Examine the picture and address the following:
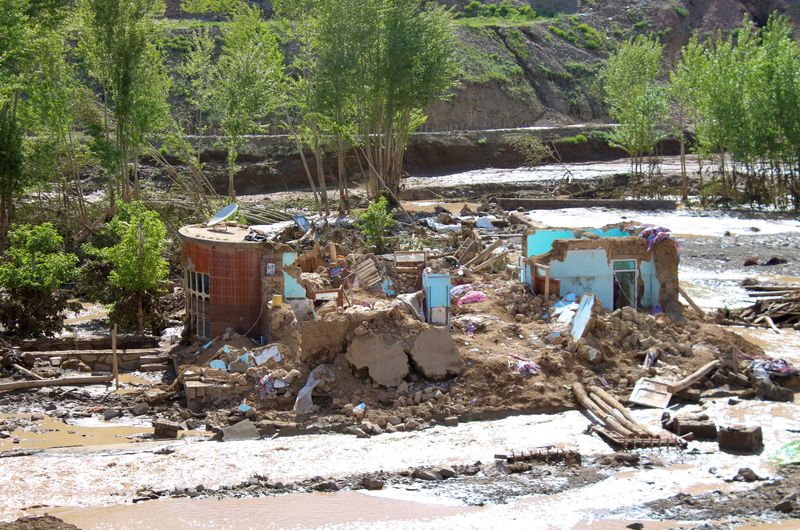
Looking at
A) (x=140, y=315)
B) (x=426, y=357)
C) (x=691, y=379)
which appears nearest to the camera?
(x=426, y=357)

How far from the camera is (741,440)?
13852mm

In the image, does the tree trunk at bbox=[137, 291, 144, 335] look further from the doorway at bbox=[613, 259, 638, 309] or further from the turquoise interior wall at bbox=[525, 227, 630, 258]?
the doorway at bbox=[613, 259, 638, 309]

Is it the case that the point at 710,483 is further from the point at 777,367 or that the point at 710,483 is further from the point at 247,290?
the point at 247,290

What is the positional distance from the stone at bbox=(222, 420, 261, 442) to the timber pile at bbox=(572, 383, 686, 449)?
498cm

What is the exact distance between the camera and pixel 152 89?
31.4 metres

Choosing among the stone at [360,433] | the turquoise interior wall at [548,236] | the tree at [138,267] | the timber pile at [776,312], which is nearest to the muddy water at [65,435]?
the stone at [360,433]

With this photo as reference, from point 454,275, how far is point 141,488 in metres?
9.89


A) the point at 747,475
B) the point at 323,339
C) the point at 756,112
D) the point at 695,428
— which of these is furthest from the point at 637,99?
the point at 747,475

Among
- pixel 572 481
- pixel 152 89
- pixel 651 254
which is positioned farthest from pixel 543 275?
pixel 152 89

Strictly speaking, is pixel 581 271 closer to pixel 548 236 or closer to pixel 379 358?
pixel 548 236

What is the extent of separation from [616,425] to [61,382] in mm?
9137

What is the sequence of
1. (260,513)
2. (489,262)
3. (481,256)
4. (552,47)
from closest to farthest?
(260,513), (489,262), (481,256), (552,47)

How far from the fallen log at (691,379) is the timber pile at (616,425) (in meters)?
1.07

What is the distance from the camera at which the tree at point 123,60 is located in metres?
29.4
